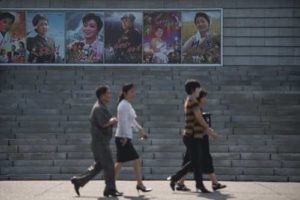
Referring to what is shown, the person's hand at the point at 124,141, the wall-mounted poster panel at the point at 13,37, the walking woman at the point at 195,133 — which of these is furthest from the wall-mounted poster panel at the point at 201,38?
the person's hand at the point at 124,141

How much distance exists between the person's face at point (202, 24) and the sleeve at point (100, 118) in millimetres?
13540

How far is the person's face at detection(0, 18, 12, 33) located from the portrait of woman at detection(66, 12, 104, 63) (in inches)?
85.3

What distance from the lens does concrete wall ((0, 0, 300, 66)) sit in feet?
78.4

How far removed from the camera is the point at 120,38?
23703 millimetres

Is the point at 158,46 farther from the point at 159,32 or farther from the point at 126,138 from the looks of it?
the point at 126,138

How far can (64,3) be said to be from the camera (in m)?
24.3

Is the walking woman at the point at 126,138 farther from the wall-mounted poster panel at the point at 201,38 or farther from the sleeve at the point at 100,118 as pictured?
the wall-mounted poster panel at the point at 201,38

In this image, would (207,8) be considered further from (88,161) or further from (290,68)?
(88,161)

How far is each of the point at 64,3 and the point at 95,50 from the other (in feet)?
7.04

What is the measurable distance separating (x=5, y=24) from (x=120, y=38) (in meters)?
4.20

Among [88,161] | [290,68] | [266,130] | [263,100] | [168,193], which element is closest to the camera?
[168,193]

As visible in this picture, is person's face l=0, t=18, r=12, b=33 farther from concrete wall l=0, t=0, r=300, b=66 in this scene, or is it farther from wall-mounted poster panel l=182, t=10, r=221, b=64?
wall-mounted poster panel l=182, t=10, r=221, b=64

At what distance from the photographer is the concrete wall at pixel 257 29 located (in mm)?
23906

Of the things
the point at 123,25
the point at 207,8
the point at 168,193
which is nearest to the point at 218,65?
the point at 207,8
